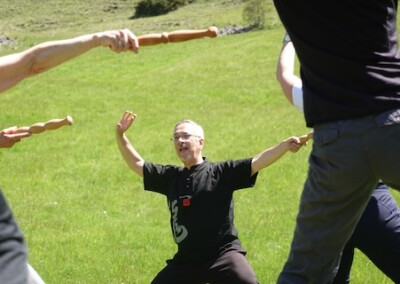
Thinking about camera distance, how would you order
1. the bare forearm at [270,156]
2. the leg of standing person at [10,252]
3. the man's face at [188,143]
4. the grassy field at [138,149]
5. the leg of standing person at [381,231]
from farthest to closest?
the grassy field at [138,149], the man's face at [188,143], the bare forearm at [270,156], the leg of standing person at [381,231], the leg of standing person at [10,252]

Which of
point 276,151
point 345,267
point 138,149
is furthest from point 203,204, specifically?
point 138,149

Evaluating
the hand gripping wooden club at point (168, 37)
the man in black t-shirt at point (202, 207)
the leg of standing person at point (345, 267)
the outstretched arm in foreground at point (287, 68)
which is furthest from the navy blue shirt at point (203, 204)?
the hand gripping wooden club at point (168, 37)

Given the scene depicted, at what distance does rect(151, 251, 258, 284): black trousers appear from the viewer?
5.61 metres

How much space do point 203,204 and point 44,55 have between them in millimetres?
2450

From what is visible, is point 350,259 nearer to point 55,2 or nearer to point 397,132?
point 397,132

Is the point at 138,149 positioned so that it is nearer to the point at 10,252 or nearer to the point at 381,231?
the point at 381,231

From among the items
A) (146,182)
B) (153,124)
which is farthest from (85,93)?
(146,182)

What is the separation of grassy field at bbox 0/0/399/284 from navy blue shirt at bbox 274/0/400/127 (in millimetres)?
4083

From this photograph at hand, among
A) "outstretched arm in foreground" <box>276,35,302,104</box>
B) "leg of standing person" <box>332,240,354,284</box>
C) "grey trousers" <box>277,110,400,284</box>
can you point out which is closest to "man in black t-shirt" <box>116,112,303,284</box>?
"leg of standing person" <box>332,240,354,284</box>

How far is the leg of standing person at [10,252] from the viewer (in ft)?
9.45

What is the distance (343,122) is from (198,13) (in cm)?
5775

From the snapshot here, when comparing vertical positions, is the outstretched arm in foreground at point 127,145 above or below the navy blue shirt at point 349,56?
below

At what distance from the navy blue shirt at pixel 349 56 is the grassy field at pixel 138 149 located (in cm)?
408

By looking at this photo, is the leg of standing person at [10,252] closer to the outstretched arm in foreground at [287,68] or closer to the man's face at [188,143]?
the outstretched arm in foreground at [287,68]
